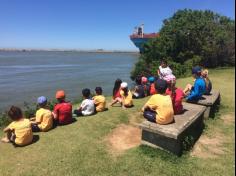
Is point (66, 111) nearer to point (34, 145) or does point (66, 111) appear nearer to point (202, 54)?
point (34, 145)

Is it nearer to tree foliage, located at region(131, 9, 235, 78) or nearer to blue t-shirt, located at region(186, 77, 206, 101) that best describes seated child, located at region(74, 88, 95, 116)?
blue t-shirt, located at region(186, 77, 206, 101)

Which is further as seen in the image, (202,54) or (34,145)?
(202,54)

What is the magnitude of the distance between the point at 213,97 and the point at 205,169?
12.9 ft

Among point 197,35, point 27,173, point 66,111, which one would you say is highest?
point 197,35

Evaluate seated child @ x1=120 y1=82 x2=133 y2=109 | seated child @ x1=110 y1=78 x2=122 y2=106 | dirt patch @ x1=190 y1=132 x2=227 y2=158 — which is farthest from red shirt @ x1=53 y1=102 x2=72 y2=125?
dirt patch @ x1=190 y1=132 x2=227 y2=158

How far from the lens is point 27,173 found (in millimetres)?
4836

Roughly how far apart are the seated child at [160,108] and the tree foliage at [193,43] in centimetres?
1956

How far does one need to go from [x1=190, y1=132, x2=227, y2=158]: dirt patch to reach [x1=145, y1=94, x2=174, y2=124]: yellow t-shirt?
93 cm

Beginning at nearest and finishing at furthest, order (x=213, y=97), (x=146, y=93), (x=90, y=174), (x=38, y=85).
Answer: (x=90, y=174) → (x=213, y=97) → (x=146, y=93) → (x=38, y=85)

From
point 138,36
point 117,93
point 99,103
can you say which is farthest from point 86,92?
point 138,36

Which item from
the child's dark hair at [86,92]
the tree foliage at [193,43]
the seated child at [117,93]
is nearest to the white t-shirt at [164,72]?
the seated child at [117,93]

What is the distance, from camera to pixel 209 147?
19.3 feet

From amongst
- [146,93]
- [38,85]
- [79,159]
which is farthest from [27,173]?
[38,85]

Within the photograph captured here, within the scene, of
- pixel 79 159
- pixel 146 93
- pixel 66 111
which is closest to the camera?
pixel 79 159
